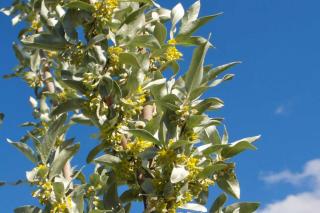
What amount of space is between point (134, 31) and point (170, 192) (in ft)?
2.77

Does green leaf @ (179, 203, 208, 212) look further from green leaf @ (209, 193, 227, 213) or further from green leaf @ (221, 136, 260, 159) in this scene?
green leaf @ (221, 136, 260, 159)

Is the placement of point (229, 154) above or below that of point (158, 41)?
below

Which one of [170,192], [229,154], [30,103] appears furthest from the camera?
[30,103]

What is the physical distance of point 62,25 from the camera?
8.89ft

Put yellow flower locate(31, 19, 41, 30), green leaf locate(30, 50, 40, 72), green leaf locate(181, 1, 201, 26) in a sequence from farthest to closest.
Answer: yellow flower locate(31, 19, 41, 30) → green leaf locate(30, 50, 40, 72) → green leaf locate(181, 1, 201, 26)

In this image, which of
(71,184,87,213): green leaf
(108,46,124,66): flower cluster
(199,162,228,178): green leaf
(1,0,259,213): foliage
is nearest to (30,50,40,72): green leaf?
(1,0,259,213): foliage

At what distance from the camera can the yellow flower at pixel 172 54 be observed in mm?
2801

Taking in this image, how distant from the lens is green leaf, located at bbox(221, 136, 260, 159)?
2.42m

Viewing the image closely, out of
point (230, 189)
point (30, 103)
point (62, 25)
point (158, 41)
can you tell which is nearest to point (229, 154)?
point (230, 189)

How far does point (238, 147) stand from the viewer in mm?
2486

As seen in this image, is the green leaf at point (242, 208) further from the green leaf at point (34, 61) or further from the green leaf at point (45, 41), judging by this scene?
the green leaf at point (34, 61)

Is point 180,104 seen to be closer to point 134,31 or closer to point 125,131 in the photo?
point 125,131

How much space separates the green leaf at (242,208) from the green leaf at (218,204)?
0.03 m

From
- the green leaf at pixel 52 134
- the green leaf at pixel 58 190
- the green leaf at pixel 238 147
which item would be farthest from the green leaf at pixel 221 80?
the green leaf at pixel 58 190
